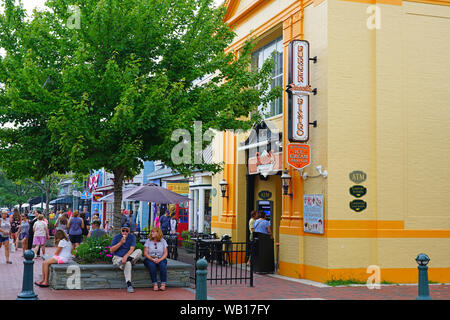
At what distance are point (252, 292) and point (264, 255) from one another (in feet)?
10.8

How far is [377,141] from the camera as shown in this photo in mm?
13562

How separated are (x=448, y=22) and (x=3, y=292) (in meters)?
12.8

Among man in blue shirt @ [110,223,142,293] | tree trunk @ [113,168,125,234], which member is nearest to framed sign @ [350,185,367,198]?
man in blue shirt @ [110,223,142,293]

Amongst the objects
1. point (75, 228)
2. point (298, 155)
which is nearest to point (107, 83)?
point (298, 155)

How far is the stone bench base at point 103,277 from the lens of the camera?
10945mm

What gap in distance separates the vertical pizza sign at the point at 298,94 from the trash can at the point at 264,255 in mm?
2938

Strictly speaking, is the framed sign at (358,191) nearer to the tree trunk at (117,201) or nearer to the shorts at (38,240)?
the tree trunk at (117,201)

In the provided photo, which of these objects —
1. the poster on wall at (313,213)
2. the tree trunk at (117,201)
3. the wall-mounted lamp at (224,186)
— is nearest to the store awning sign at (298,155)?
the poster on wall at (313,213)

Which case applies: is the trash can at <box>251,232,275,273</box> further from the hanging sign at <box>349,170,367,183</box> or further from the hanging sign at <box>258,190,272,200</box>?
the hanging sign at <box>258,190,272,200</box>

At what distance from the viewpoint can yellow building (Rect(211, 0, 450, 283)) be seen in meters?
13.3

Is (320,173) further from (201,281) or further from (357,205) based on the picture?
(201,281)

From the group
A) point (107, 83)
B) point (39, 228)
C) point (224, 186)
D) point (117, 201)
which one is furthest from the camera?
point (224, 186)

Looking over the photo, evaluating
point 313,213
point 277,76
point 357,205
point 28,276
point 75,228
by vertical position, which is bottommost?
point 28,276

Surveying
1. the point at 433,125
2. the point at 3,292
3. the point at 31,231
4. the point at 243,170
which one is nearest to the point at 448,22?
the point at 433,125
